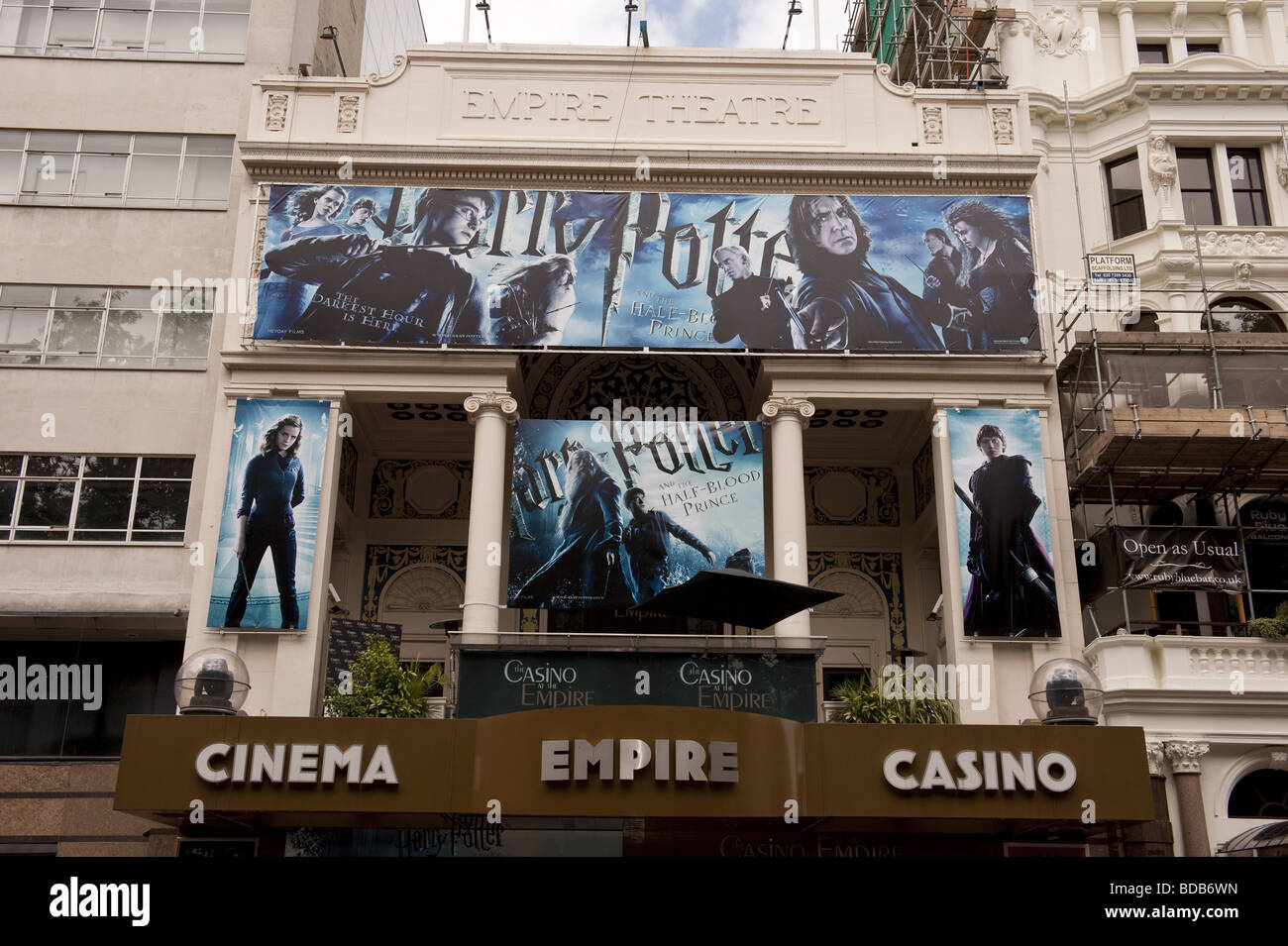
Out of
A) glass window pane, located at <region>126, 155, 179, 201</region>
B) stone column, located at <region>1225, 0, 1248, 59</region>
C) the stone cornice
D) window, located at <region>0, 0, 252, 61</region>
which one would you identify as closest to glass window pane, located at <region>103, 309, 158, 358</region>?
glass window pane, located at <region>126, 155, 179, 201</region>

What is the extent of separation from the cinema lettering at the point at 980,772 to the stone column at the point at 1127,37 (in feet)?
59.0

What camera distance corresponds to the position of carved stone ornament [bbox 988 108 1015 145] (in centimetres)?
2727

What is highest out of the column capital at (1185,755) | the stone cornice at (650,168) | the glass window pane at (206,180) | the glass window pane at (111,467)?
the glass window pane at (206,180)

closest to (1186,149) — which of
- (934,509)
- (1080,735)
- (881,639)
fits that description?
(934,509)

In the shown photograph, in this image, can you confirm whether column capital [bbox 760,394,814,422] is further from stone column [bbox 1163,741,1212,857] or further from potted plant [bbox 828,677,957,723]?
stone column [bbox 1163,741,1212,857]

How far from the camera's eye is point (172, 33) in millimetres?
29359

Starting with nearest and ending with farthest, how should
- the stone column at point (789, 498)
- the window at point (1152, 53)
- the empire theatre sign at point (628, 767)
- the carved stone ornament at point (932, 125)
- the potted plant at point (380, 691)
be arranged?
1. the empire theatre sign at point (628, 767)
2. the potted plant at point (380, 691)
3. the stone column at point (789, 498)
4. the carved stone ornament at point (932, 125)
5. the window at point (1152, 53)

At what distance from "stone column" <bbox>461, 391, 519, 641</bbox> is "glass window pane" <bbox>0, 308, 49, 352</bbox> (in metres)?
9.53

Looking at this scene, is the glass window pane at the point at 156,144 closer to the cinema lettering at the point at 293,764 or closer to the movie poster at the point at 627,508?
the movie poster at the point at 627,508

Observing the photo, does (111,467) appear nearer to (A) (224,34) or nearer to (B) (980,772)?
(A) (224,34)

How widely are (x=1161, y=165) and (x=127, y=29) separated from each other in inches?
939

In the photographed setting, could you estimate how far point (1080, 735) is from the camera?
20.0 metres

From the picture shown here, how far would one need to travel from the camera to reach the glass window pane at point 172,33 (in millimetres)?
29219

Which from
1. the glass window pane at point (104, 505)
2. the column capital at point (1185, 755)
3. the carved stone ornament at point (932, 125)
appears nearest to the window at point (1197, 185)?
the carved stone ornament at point (932, 125)
